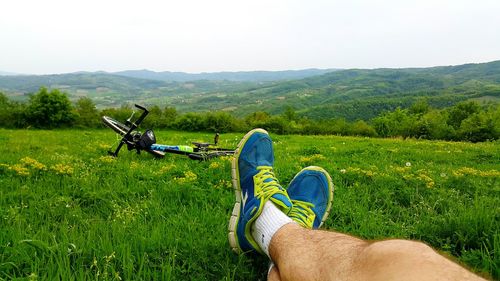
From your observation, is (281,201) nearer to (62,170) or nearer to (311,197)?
(311,197)

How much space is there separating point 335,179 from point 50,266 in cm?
475

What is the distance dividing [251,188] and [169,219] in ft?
3.11

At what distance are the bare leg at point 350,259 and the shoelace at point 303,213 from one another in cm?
46

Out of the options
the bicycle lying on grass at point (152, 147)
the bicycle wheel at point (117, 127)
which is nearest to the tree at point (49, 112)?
the bicycle wheel at point (117, 127)

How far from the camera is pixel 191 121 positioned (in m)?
51.7

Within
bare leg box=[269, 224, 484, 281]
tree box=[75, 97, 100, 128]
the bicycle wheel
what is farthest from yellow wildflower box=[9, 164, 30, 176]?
tree box=[75, 97, 100, 128]

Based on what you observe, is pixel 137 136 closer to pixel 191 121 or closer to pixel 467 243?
pixel 467 243

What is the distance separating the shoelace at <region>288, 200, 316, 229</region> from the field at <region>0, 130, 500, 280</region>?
0.51m

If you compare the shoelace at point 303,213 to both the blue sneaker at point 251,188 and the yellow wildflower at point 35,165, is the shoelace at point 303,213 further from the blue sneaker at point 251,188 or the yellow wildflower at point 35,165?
the yellow wildflower at point 35,165

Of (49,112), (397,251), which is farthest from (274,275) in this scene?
(49,112)

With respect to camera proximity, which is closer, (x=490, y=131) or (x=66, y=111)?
(x=66, y=111)

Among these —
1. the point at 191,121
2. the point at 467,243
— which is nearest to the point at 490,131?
the point at 191,121

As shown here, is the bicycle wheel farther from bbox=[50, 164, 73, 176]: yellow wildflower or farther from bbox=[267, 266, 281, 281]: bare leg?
bbox=[267, 266, 281, 281]: bare leg

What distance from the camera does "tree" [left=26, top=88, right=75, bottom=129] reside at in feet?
143
